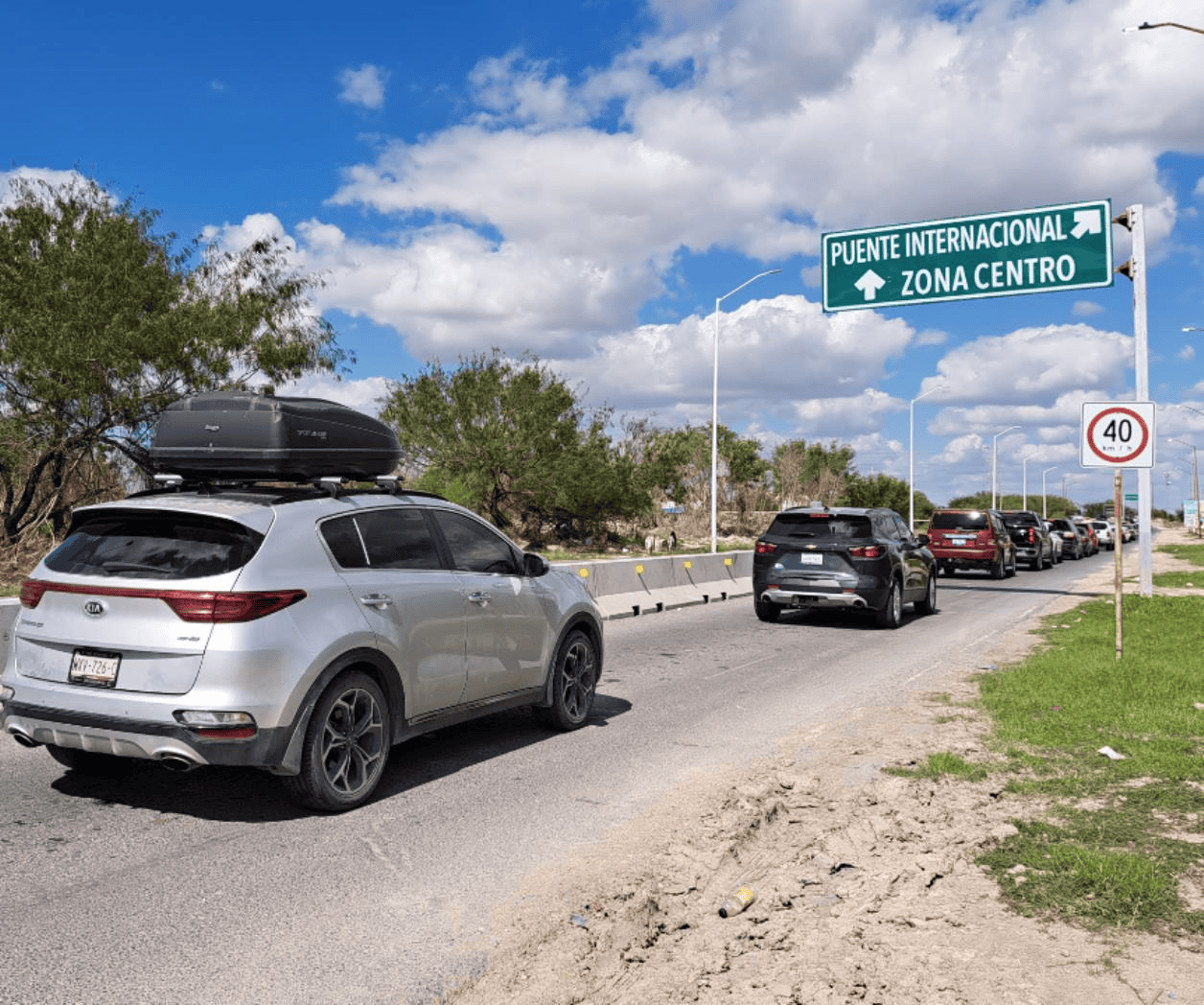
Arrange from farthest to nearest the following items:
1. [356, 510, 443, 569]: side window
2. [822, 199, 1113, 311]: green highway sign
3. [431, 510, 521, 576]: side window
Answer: [822, 199, 1113, 311]: green highway sign < [431, 510, 521, 576]: side window < [356, 510, 443, 569]: side window

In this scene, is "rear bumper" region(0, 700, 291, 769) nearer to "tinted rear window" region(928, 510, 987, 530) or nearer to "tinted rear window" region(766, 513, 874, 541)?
"tinted rear window" region(766, 513, 874, 541)

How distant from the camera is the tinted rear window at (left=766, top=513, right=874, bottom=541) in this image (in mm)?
15461

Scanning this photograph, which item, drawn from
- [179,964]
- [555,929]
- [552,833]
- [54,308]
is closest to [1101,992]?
[555,929]

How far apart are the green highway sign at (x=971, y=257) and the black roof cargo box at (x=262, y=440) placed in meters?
16.6

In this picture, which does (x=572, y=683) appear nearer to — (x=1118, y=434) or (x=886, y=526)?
(x=1118, y=434)

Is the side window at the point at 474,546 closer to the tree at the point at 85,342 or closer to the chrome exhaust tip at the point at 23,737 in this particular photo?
the chrome exhaust tip at the point at 23,737

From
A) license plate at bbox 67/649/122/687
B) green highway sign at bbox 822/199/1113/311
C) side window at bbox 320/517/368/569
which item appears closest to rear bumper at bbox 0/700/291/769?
license plate at bbox 67/649/122/687

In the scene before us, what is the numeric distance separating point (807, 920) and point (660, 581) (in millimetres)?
14891

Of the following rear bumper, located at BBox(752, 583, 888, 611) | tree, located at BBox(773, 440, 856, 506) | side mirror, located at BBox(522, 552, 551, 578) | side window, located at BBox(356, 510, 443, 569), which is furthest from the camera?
tree, located at BBox(773, 440, 856, 506)

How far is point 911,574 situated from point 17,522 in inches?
675

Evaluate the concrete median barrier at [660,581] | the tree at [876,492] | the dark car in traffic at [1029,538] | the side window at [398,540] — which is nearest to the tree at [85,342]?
the concrete median barrier at [660,581]

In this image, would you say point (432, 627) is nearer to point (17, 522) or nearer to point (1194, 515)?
point (17, 522)

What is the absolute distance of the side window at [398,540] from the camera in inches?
241

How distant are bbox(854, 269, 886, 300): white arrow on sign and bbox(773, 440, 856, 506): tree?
3724cm
